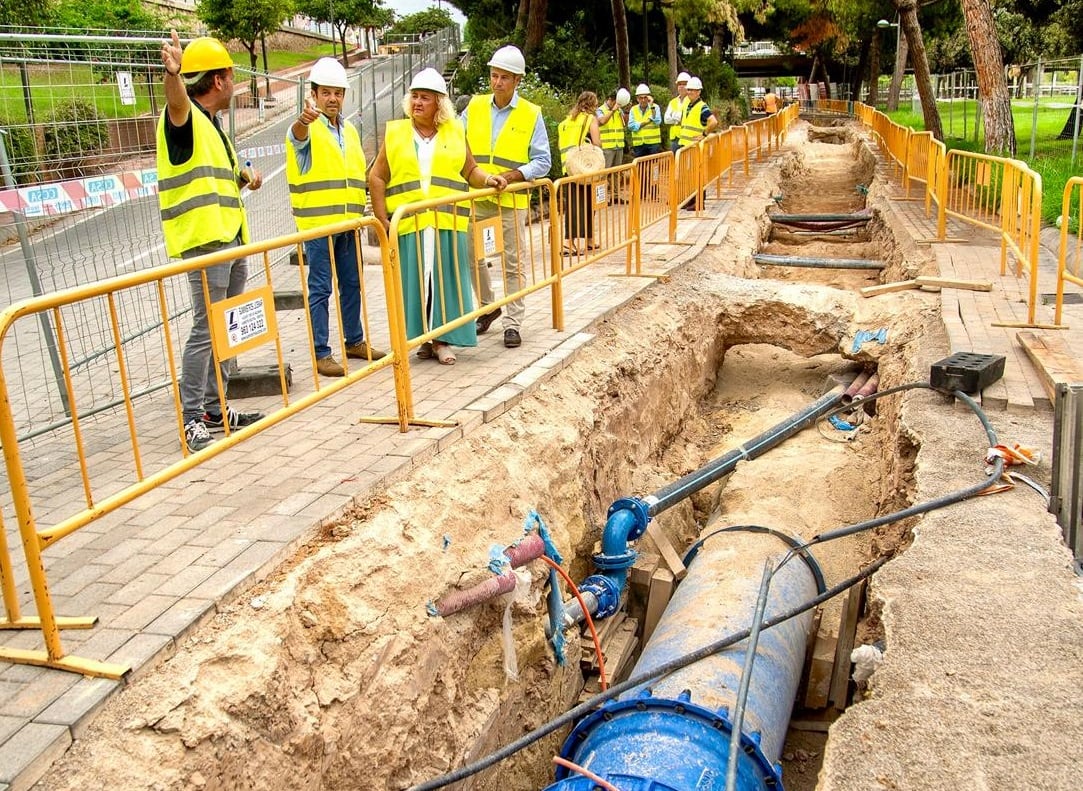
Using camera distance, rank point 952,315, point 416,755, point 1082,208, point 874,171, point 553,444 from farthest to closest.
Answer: point 874,171, point 952,315, point 1082,208, point 553,444, point 416,755

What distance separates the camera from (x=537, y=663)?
189 inches

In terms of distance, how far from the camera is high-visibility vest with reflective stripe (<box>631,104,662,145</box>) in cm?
1438

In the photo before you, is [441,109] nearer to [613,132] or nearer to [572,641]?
[572,641]

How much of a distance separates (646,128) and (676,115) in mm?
517

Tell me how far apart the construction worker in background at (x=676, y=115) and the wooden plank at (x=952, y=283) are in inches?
240

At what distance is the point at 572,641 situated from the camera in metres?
5.12

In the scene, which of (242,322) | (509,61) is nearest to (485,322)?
(509,61)

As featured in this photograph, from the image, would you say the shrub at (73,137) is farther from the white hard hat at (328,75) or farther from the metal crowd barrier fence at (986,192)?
the metal crowd barrier fence at (986,192)

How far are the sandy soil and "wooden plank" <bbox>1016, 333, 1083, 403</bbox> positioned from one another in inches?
18.2

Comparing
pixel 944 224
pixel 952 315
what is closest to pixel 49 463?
pixel 952 315

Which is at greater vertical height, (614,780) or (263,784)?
(263,784)

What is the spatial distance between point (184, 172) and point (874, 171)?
19.4 meters

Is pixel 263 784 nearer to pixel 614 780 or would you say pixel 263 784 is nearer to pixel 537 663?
pixel 614 780

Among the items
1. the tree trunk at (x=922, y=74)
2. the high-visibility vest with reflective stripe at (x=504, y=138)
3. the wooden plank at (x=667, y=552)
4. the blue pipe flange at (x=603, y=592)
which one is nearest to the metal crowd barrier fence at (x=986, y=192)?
the tree trunk at (x=922, y=74)
